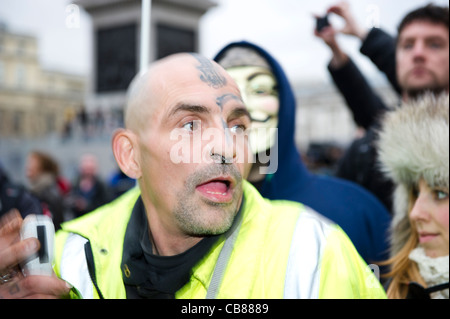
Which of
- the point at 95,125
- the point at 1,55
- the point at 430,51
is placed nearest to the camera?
the point at 430,51

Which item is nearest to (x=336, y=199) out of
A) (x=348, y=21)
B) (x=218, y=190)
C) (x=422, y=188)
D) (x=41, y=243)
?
(x=422, y=188)

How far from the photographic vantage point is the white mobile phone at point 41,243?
3.06 feet

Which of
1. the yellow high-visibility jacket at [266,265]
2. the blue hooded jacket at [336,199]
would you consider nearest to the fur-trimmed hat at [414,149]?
the blue hooded jacket at [336,199]

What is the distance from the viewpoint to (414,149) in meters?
1.50

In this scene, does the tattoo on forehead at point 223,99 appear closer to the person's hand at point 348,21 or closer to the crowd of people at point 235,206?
the crowd of people at point 235,206

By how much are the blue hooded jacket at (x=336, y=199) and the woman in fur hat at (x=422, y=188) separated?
0.25m

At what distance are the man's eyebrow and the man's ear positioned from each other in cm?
16

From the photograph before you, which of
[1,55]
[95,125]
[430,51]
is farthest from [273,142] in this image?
[95,125]

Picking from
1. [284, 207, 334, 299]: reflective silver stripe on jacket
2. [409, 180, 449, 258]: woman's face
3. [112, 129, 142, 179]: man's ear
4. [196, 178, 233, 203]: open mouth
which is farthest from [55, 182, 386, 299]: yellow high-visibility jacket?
[409, 180, 449, 258]: woman's face

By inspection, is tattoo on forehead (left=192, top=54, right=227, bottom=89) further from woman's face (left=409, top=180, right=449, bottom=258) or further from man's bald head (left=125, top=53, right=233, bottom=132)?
woman's face (left=409, top=180, right=449, bottom=258)

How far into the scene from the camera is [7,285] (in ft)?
3.11

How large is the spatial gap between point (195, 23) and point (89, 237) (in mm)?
1837

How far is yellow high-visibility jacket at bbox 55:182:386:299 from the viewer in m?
0.99
